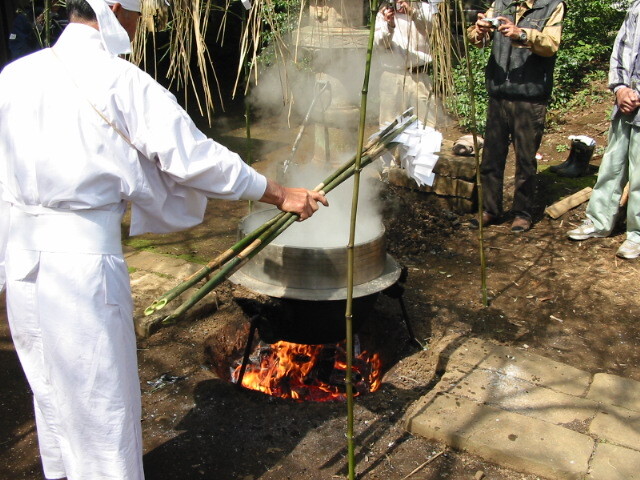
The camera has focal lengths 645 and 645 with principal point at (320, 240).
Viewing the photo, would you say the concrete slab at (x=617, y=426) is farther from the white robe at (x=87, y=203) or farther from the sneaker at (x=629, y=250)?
the sneaker at (x=629, y=250)

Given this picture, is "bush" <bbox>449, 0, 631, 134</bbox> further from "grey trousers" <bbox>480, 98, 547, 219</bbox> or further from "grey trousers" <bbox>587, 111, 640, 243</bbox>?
"grey trousers" <bbox>587, 111, 640, 243</bbox>

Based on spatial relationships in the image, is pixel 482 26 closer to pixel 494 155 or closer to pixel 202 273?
pixel 494 155

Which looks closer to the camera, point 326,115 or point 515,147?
point 515,147

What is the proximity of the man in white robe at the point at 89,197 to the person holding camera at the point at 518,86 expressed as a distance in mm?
4109

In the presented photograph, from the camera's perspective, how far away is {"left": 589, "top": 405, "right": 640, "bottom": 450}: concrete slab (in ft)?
11.7

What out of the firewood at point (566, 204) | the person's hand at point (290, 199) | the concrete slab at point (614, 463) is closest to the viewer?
the person's hand at point (290, 199)

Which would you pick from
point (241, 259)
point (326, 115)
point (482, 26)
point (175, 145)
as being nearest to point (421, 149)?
point (241, 259)

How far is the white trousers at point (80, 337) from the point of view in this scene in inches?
107

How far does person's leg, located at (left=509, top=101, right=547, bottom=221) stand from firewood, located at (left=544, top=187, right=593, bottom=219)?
13.2 inches

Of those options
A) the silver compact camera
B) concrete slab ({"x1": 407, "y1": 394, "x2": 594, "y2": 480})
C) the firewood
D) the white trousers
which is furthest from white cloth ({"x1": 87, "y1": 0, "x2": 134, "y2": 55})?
the firewood

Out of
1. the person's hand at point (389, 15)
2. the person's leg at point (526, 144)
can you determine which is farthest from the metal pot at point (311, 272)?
the person's hand at point (389, 15)

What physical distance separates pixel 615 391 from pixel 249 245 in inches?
97.9

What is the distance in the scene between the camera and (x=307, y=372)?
480cm

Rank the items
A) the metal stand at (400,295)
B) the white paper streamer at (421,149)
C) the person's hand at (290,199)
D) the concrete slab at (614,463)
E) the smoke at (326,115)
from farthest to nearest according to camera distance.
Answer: the smoke at (326,115), the metal stand at (400,295), the white paper streamer at (421,149), the concrete slab at (614,463), the person's hand at (290,199)
